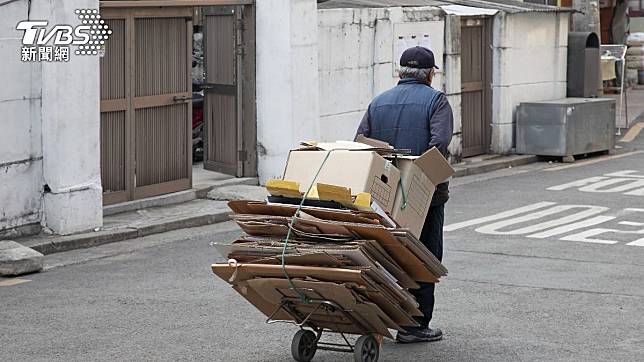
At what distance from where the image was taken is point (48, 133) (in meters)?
12.0

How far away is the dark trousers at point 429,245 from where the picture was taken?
322 inches

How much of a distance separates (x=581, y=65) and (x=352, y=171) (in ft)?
46.9

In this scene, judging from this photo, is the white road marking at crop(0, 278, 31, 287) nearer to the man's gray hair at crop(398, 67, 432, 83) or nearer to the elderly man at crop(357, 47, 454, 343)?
the elderly man at crop(357, 47, 454, 343)

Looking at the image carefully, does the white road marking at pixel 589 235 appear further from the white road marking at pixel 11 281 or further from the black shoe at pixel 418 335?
the white road marking at pixel 11 281

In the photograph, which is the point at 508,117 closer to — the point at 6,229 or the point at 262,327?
the point at 6,229

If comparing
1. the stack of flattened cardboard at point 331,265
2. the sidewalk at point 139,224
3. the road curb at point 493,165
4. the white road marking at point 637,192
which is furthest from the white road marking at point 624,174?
the stack of flattened cardboard at point 331,265

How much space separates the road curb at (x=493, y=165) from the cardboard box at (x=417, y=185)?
961cm

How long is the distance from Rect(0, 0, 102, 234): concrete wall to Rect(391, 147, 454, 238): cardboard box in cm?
528

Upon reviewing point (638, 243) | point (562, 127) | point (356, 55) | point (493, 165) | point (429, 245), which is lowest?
point (638, 243)

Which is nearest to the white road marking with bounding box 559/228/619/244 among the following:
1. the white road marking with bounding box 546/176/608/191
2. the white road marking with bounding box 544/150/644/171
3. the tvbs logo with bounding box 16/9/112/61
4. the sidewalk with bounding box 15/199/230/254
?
the white road marking with bounding box 546/176/608/191

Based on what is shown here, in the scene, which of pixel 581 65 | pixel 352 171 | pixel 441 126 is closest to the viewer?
pixel 352 171

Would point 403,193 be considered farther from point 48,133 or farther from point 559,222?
point 559,222

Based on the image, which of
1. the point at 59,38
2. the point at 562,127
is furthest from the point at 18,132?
the point at 562,127

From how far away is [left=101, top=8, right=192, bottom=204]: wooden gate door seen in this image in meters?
13.3
